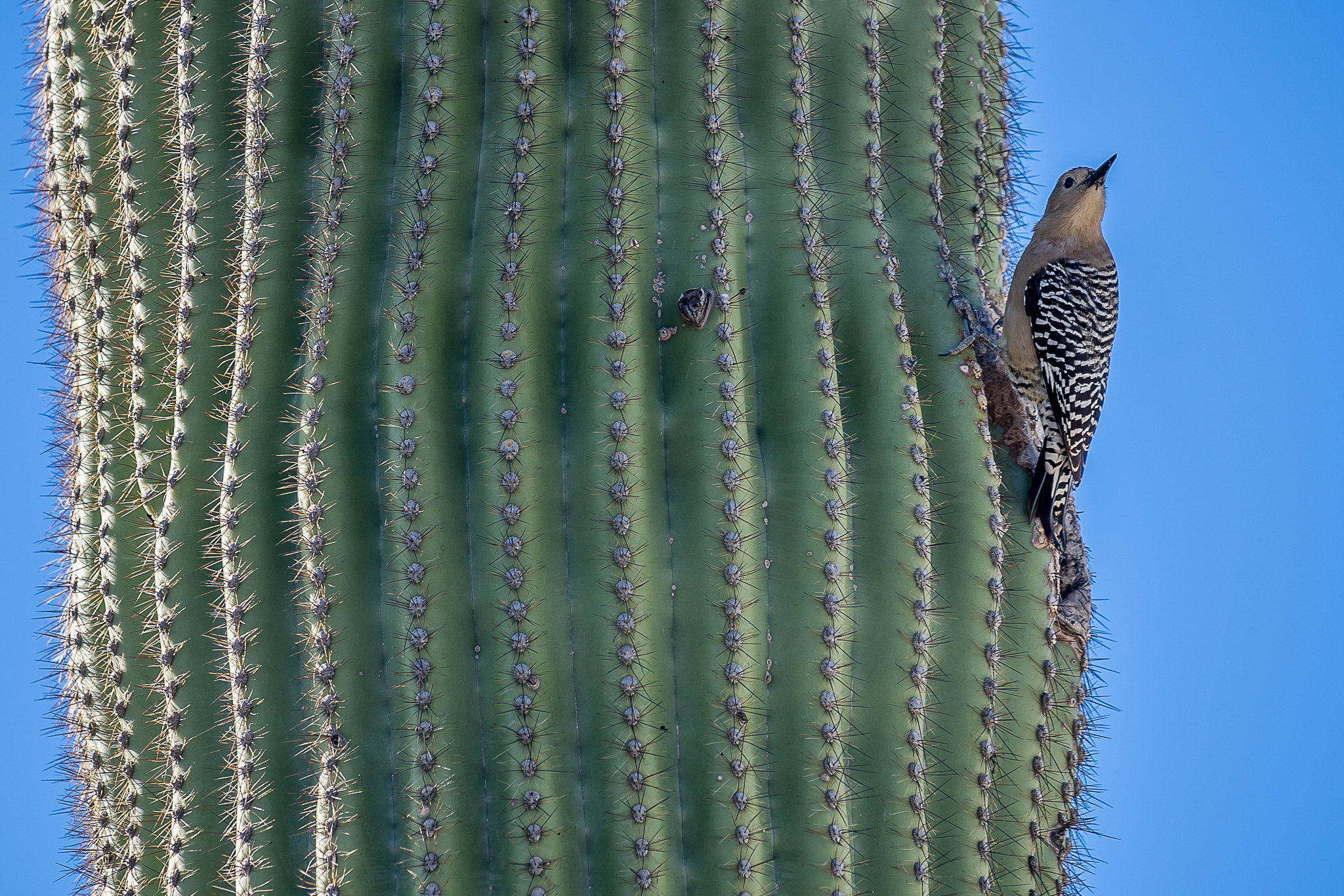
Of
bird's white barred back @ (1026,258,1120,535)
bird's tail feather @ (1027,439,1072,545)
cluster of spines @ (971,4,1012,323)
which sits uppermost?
cluster of spines @ (971,4,1012,323)

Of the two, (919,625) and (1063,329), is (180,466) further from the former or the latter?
(1063,329)

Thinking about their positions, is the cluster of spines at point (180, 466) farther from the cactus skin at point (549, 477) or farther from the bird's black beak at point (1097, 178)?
the bird's black beak at point (1097, 178)

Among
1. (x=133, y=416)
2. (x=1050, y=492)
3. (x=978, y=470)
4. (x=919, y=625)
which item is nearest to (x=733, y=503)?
(x=919, y=625)

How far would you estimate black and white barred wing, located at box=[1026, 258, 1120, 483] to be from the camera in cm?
234

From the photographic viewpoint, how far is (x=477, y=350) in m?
1.62

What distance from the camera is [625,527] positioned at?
1.57m

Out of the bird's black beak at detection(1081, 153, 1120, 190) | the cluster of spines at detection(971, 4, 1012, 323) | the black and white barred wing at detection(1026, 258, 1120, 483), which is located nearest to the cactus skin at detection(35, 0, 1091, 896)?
the cluster of spines at detection(971, 4, 1012, 323)

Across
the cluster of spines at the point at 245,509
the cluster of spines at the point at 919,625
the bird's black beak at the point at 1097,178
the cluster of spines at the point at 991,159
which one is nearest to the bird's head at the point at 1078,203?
the bird's black beak at the point at 1097,178

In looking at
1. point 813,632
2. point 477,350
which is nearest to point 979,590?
point 813,632

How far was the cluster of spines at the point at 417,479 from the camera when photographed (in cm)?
155

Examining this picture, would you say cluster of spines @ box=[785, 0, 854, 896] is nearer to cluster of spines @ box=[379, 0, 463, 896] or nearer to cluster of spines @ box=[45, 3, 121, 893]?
cluster of spines @ box=[379, 0, 463, 896]

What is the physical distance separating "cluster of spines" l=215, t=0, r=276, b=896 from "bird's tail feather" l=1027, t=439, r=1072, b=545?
4.38ft

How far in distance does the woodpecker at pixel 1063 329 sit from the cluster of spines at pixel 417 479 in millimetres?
1099

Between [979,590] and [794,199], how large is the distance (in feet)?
2.37
